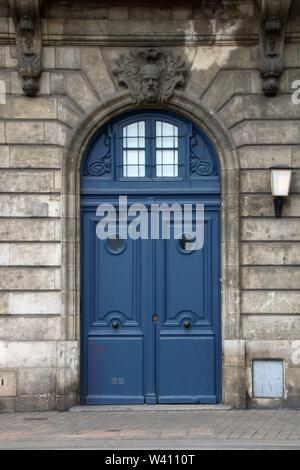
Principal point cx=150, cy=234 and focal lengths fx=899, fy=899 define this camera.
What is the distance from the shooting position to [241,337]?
1245cm

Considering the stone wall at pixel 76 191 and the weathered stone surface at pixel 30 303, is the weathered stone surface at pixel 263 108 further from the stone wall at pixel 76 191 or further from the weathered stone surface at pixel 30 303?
the weathered stone surface at pixel 30 303

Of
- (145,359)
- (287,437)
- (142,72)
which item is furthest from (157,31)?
(287,437)

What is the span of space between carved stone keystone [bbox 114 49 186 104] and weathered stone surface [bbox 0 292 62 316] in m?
3.01

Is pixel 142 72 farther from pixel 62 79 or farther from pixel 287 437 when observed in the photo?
pixel 287 437

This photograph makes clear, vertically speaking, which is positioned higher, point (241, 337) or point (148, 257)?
point (148, 257)

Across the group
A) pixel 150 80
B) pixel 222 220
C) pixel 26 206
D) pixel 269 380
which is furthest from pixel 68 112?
pixel 269 380

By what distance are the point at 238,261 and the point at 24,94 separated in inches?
149

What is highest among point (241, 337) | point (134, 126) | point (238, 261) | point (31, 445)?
point (134, 126)

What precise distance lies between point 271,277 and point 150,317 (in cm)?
179

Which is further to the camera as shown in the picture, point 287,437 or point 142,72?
point 142,72

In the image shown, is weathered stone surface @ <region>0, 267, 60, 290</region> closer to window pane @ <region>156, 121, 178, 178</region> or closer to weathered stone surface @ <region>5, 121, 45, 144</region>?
weathered stone surface @ <region>5, 121, 45, 144</region>

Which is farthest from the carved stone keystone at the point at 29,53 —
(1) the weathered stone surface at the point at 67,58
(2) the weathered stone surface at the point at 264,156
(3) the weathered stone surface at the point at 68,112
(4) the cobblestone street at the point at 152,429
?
(4) the cobblestone street at the point at 152,429

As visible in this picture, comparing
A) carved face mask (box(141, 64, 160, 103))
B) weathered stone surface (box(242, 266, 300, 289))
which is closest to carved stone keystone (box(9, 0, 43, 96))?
carved face mask (box(141, 64, 160, 103))

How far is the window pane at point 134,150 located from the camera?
1291 centimetres
